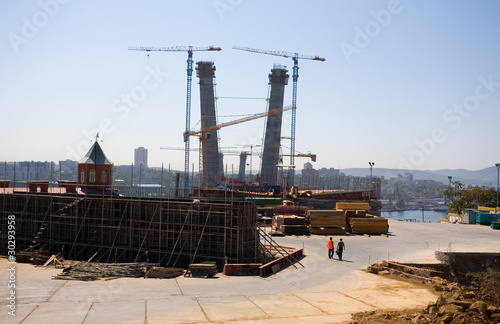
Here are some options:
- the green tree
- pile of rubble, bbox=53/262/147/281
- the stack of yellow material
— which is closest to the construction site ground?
pile of rubble, bbox=53/262/147/281

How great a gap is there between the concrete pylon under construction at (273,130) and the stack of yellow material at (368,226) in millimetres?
85263

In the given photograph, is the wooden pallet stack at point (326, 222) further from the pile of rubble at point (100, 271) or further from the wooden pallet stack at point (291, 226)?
the pile of rubble at point (100, 271)

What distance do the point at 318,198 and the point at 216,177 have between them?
73073 mm

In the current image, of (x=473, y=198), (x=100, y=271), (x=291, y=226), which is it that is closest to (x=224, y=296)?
(x=100, y=271)

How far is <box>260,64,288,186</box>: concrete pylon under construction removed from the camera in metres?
123

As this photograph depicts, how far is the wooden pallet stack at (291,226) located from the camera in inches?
1339


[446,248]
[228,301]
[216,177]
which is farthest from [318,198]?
[216,177]

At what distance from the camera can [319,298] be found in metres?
16.9

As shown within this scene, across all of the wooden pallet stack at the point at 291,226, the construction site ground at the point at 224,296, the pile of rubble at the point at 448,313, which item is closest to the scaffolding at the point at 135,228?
the construction site ground at the point at 224,296

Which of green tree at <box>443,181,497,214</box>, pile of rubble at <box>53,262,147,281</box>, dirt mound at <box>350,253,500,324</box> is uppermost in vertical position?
green tree at <box>443,181,497,214</box>

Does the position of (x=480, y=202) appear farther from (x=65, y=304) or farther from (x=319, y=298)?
(x=65, y=304)

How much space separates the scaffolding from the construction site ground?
2.86 metres

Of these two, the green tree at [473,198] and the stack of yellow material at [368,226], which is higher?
the green tree at [473,198]

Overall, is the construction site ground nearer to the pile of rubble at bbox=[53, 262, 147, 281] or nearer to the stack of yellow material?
the pile of rubble at bbox=[53, 262, 147, 281]
